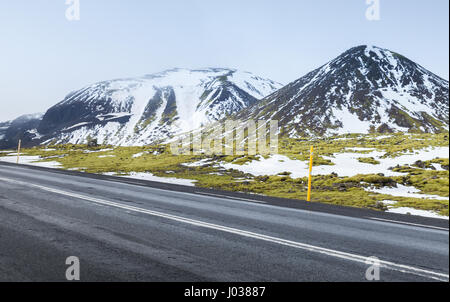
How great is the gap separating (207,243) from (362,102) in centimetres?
15928

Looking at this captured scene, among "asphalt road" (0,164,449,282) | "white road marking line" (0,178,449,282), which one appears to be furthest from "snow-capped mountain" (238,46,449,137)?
"white road marking line" (0,178,449,282)

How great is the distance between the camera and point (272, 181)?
21297 mm

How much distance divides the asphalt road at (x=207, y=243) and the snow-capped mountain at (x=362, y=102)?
11768 centimetres

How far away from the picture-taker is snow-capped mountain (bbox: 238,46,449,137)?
131 m

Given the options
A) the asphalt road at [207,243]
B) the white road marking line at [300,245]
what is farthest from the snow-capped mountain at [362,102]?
the white road marking line at [300,245]

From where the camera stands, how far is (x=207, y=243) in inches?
221

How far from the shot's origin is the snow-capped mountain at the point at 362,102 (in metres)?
131

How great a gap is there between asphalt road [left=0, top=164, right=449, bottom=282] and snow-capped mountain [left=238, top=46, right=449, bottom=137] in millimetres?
117679

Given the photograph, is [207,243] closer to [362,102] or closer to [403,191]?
[403,191]

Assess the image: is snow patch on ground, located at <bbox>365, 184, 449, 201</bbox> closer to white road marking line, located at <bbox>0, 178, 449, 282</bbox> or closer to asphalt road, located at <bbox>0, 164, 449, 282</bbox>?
asphalt road, located at <bbox>0, 164, 449, 282</bbox>

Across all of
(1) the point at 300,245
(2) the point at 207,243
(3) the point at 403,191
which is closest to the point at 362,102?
(3) the point at 403,191

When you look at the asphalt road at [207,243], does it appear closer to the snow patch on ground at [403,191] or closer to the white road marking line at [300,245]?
the white road marking line at [300,245]
